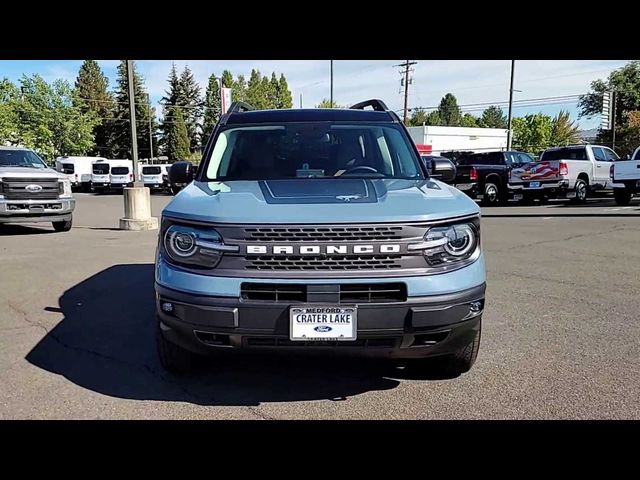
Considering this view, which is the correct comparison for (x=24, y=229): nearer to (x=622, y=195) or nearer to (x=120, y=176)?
(x=622, y=195)

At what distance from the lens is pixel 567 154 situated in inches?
812

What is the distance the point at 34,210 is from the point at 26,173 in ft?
2.62

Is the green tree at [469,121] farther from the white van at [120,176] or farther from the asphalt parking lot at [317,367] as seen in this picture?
the asphalt parking lot at [317,367]

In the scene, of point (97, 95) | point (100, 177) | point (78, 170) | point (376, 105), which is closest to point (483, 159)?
point (376, 105)

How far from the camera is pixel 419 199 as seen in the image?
3502 millimetres

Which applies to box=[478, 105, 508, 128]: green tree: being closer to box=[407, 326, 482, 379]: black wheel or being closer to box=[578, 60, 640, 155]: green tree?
box=[578, 60, 640, 155]: green tree

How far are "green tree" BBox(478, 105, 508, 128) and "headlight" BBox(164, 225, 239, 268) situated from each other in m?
147

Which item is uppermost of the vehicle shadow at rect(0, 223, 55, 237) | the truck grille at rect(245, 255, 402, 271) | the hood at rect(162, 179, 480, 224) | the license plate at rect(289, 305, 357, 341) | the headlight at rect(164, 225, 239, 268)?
the hood at rect(162, 179, 480, 224)

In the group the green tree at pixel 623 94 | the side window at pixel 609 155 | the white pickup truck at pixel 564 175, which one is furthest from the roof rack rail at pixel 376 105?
the green tree at pixel 623 94

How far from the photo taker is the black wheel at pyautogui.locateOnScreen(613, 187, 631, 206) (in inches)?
697

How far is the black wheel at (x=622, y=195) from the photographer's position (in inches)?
697

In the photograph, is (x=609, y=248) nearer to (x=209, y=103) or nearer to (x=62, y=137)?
(x=62, y=137)

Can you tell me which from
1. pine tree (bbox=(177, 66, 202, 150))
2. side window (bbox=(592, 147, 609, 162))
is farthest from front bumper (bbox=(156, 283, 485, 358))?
pine tree (bbox=(177, 66, 202, 150))
